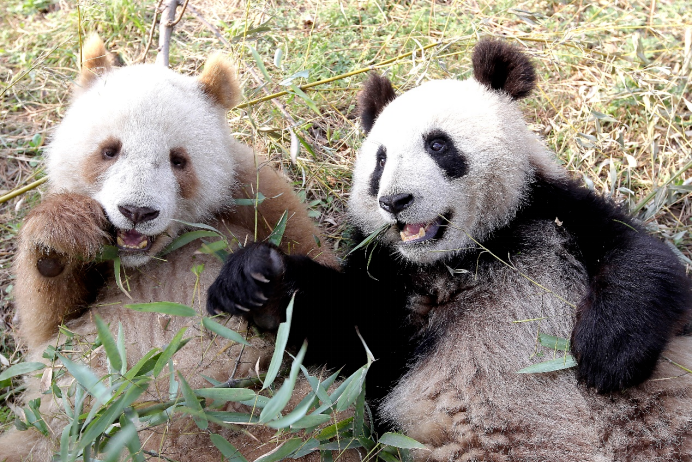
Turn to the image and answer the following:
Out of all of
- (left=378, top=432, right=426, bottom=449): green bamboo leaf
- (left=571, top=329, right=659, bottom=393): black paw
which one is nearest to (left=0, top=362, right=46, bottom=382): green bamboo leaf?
(left=378, top=432, right=426, bottom=449): green bamboo leaf

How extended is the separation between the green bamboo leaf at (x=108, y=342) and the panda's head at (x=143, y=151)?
825 millimetres

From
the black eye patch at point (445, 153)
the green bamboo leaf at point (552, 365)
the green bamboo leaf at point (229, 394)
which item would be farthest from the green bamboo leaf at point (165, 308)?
the green bamboo leaf at point (552, 365)

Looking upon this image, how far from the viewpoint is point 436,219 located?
12.3 ft

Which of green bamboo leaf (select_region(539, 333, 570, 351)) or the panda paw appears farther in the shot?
green bamboo leaf (select_region(539, 333, 570, 351))

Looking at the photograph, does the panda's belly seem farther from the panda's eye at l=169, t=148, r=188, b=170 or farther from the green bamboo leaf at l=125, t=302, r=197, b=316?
the panda's eye at l=169, t=148, r=188, b=170

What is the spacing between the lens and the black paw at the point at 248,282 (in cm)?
346

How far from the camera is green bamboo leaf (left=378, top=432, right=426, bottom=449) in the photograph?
3318 millimetres

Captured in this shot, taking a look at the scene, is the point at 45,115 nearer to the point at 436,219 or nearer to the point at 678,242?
the point at 436,219

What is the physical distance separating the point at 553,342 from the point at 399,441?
37.7 inches

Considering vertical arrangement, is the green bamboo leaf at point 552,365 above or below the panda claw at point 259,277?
below

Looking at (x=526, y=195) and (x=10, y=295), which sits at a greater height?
(x=526, y=195)

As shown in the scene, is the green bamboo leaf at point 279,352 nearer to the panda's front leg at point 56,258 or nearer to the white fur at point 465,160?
the white fur at point 465,160

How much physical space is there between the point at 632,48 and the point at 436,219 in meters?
3.56

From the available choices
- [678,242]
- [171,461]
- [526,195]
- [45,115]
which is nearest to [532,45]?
[678,242]
